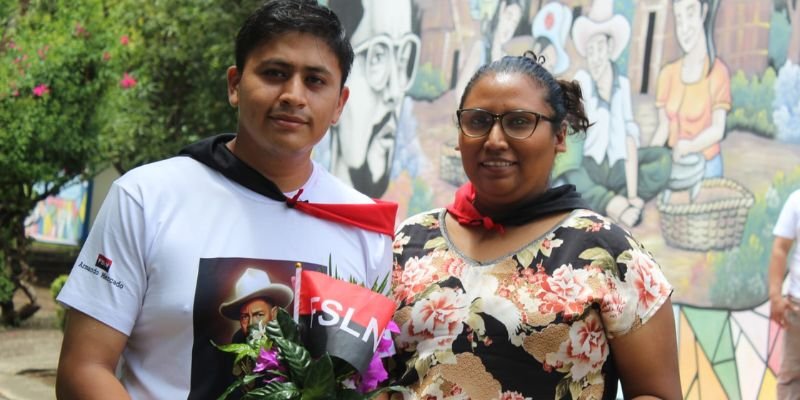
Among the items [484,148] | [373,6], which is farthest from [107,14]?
[484,148]

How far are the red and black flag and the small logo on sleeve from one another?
42cm

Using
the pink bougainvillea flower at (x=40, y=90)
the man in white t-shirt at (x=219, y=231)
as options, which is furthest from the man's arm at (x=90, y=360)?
the pink bougainvillea flower at (x=40, y=90)

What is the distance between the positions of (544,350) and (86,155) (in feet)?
32.3

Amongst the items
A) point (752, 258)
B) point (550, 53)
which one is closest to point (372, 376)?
point (752, 258)

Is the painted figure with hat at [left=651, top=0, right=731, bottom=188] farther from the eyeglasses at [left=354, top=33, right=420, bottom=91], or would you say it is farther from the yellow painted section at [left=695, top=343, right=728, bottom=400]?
the eyeglasses at [left=354, top=33, right=420, bottom=91]

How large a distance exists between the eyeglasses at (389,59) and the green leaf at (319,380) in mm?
5934

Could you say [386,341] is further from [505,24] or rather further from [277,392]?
[505,24]

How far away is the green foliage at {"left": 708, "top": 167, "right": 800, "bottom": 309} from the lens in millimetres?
5895

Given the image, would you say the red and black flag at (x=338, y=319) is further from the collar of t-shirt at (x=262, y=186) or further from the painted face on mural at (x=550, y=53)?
the painted face on mural at (x=550, y=53)

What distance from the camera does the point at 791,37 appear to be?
5.90m

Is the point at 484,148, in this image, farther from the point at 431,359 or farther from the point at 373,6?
the point at 373,6

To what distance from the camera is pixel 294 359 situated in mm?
2121

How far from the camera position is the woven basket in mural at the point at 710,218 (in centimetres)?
600

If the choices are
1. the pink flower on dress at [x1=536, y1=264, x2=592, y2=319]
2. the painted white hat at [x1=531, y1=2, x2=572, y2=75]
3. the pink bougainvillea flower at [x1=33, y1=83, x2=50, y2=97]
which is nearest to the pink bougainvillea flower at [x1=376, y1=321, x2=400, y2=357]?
the pink flower on dress at [x1=536, y1=264, x2=592, y2=319]
